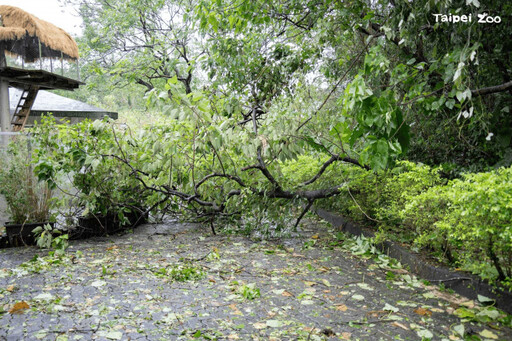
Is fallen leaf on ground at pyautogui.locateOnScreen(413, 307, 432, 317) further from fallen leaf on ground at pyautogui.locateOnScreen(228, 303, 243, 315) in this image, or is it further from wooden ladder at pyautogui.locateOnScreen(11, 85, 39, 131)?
wooden ladder at pyautogui.locateOnScreen(11, 85, 39, 131)

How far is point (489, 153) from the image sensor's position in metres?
5.74

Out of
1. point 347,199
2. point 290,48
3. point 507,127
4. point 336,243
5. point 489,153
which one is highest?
point 290,48

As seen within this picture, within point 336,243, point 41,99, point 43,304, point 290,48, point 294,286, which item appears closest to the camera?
point 43,304

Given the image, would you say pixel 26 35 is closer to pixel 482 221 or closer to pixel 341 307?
pixel 341 307

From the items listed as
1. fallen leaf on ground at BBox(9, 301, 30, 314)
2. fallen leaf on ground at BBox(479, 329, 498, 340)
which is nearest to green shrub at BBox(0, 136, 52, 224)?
fallen leaf on ground at BBox(9, 301, 30, 314)

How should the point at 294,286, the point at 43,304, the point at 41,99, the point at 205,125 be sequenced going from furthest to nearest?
1. the point at 41,99
2. the point at 205,125
3. the point at 294,286
4. the point at 43,304

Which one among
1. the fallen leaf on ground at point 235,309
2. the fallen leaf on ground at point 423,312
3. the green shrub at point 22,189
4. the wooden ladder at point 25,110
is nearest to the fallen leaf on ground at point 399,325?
the fallen leaf on ground at point 423,312

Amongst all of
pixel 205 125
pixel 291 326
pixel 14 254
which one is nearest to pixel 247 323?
→ pixel 291 326

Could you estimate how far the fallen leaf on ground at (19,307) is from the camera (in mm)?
3088

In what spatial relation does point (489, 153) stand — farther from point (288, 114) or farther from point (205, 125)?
point (205, 125)

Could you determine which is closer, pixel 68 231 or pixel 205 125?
pixel 205 125

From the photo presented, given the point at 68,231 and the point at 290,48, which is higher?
the point at 290,48

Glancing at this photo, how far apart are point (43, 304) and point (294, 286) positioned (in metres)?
2.14

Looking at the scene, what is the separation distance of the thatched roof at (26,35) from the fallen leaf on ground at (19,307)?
10019 mm
